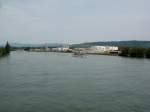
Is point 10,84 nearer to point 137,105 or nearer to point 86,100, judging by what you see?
point 86,100

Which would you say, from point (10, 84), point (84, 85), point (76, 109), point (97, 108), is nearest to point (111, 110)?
point (97, 108)

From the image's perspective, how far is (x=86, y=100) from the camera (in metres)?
8.95

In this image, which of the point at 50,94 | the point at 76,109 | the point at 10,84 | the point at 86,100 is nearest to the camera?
the point at 76,109

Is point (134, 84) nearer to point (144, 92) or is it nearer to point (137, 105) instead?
point (144, 92)

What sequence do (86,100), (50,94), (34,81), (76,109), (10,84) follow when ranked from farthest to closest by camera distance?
(34,81), (10,84), (50,94), (86,100), (76,109)

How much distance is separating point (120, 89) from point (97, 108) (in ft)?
10.3

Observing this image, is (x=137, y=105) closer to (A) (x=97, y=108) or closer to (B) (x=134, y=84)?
(A) (x=97, y=108)

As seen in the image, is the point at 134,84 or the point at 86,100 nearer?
the point at 86,100

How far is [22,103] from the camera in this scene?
27.5ft

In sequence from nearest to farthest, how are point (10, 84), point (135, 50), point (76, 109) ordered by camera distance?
point (76, 109) → point (10, 84) → point (135, 50)

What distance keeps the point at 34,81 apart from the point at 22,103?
428cm

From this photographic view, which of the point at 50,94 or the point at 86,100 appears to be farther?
the point at 50,94

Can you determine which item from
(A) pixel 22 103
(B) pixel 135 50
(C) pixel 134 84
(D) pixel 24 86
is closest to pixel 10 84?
(D) pixel 24 86

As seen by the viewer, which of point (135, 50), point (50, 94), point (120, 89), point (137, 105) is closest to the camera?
point (137, 105)
